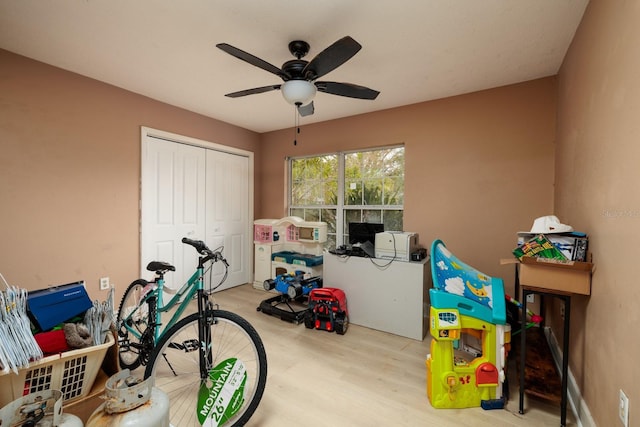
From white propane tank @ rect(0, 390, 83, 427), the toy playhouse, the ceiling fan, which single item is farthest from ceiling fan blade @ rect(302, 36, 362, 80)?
white propane tank @ rect(0, 390, 83, 427)

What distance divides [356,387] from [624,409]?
1.35 metres

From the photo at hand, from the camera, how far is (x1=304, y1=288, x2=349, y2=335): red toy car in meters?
2.79

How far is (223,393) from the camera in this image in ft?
4.79

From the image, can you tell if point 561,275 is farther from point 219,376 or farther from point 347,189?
point 347,189

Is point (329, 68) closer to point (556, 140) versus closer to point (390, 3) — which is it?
point (390, 3)

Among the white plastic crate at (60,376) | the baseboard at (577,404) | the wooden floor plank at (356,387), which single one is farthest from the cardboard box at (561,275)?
the white plastic crate at (60,376)

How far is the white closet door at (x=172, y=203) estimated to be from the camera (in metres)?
3.25

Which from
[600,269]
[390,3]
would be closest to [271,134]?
[390,3]

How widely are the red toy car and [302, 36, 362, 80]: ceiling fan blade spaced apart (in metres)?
2.04

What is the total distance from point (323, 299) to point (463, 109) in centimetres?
257

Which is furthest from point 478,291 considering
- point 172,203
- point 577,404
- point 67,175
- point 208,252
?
point 67,175

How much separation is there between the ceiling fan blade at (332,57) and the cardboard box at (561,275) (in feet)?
5.32

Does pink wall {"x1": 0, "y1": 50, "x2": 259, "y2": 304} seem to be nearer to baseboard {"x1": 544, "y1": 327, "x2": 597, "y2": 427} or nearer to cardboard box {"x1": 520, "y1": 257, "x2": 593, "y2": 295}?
cardboard box {"x1": 520, "y1": 257, "x2": 593, "y2": 295}

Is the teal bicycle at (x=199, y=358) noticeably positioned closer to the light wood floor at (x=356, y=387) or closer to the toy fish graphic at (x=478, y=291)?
the light wood floor at (x=356, y=387)
